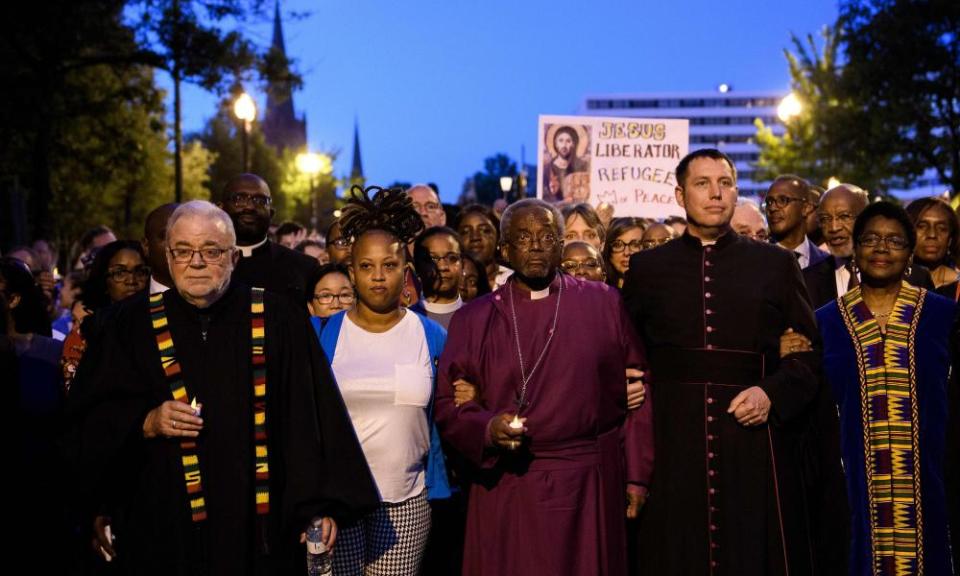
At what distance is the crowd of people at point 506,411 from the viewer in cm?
488

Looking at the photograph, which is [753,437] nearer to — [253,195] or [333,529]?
[333,529]

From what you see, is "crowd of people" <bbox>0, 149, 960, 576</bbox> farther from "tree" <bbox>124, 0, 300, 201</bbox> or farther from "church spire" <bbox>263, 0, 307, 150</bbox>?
"church spire" <bbox>263, 0, 307, 150</bbox>

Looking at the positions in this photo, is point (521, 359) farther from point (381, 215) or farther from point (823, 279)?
point (823, 279)

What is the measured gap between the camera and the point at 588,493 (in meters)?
5.62

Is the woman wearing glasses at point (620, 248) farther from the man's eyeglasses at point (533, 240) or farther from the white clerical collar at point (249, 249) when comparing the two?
the man's eyeglasses at point (533, 240)

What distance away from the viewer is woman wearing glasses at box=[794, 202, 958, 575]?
21.4 ft

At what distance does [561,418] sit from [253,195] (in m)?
3.73

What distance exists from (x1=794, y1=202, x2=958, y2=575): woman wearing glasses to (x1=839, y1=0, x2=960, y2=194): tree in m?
29.9

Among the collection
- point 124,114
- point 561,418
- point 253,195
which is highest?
point 124,114

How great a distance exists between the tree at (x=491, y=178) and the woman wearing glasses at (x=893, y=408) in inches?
4834

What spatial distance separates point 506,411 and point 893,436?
2521mm

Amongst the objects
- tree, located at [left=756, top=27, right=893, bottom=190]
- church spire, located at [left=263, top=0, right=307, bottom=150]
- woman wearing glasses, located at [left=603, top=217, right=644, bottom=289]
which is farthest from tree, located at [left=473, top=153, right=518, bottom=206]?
woman wearing glasses, located at [left=603, top=217, right=644, bottom=289]

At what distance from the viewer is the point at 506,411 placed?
570cm

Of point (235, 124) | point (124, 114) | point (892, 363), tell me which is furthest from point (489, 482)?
point (235, 124)
